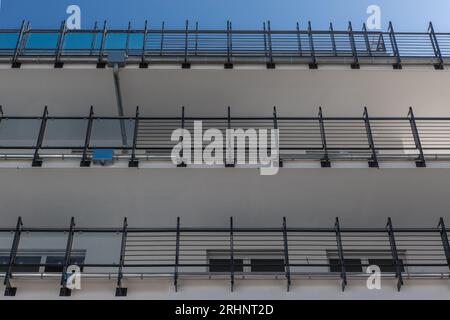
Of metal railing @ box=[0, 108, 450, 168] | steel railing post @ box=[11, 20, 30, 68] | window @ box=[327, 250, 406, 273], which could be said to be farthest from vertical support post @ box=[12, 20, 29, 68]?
window @ box=[327, 250, 406, 273]

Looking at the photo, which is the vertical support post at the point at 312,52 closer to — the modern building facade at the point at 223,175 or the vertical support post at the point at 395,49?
the modern building facade at the point at 223,175

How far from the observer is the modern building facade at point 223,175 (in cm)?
799

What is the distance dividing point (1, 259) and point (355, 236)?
5.54 m

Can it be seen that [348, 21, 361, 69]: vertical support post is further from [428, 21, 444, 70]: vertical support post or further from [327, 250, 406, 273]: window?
[327, 250, 406, 273]: window

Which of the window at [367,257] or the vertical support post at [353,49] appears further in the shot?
the vertical support post at [353,49]

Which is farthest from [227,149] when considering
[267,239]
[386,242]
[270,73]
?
[386,242]

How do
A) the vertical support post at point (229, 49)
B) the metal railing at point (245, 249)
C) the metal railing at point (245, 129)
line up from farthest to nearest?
the vertical support post at point (229, 49) → the metal railing at point (245, 129) → the metal railing at point (245, 249)

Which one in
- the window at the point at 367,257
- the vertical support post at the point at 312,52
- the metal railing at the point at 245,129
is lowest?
the window at the point at 367,257

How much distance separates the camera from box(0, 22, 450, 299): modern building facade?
799cm

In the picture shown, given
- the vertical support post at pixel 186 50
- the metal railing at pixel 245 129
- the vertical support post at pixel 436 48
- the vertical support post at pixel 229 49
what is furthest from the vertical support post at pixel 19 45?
the vertical support post at pixel 436 48

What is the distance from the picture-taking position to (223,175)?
30.2ft

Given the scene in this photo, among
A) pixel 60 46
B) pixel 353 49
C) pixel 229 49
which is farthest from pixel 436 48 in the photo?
pixel 60 46

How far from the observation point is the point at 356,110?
37.8ft

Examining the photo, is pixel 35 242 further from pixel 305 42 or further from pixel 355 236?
pixel 305 42
